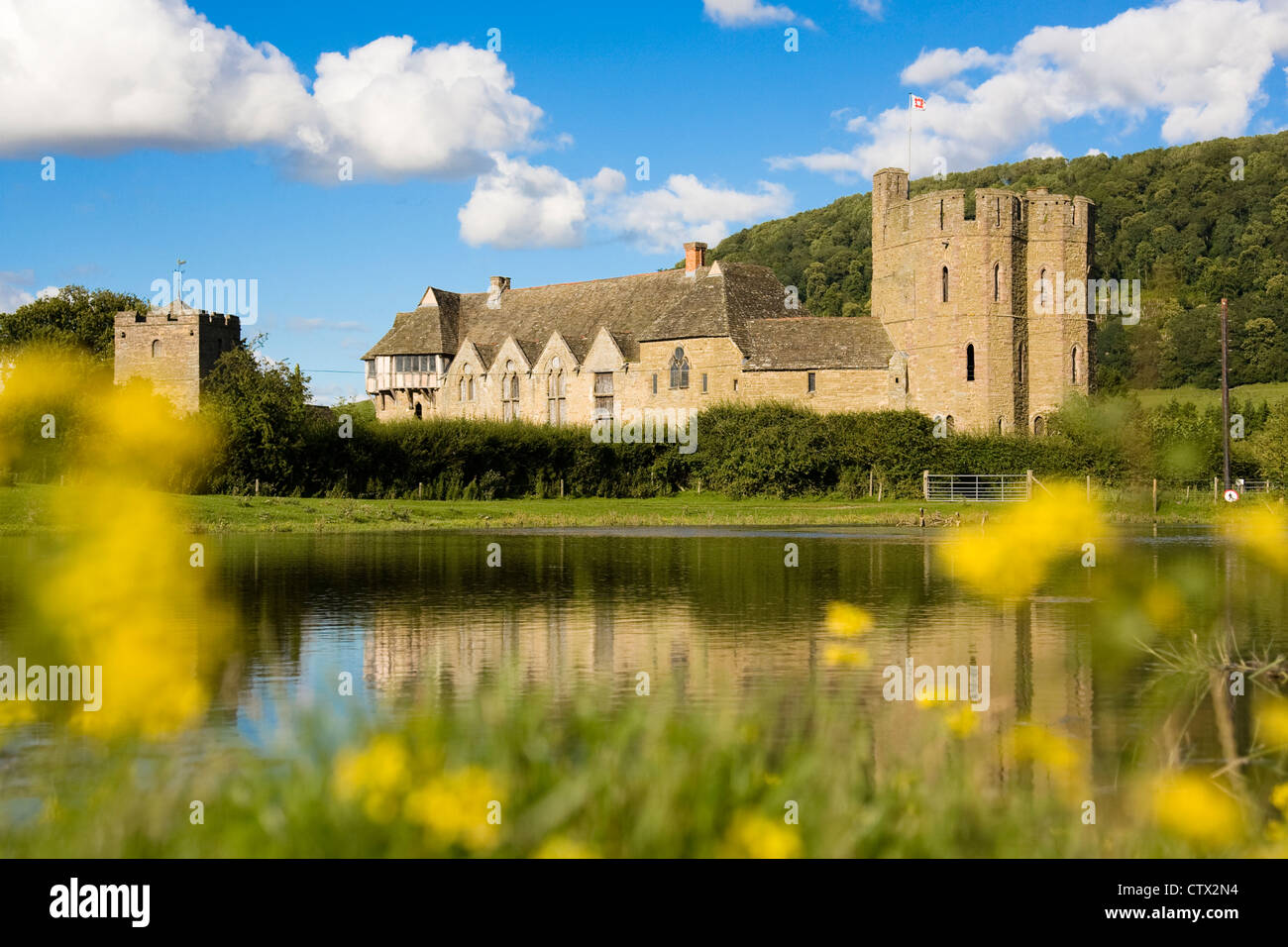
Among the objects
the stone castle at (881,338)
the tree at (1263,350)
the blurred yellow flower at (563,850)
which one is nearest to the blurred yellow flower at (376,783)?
the blurred yellow flower at (563,850)

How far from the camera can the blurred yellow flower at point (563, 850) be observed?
Answer: 6.55 meters

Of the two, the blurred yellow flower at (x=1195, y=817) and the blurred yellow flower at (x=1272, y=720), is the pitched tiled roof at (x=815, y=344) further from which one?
the blurred yellow flower at (x=1195, y=817)

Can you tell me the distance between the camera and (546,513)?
55.3 m

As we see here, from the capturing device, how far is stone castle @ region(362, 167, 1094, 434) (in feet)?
230

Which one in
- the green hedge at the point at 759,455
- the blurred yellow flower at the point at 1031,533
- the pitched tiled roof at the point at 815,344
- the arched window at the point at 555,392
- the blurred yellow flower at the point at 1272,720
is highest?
the pitched tiled roof at the point at 815,344

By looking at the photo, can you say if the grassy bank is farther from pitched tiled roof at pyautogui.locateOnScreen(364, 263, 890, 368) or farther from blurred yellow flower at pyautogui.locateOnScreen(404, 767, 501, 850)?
blurred yellow flower at pyautogui.locateOnScreen(404, 767, 501, 850)

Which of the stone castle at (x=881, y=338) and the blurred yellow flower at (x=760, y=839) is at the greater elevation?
the stone castle at (x=881, y=338)

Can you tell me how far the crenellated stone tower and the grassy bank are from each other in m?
12.1

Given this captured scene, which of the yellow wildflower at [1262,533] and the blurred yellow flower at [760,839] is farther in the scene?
the yellow wildflower at [1262,533]

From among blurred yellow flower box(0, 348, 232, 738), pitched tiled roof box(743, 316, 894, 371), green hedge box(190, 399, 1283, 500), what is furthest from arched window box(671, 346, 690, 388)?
blurred yellow flower box(0, 348, 232, 738)

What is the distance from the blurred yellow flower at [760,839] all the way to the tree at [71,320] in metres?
92.4

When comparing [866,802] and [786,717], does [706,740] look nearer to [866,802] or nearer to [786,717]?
[866,802]

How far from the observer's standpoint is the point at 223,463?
181 ft

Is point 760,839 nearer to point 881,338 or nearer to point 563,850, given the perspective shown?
point 563,850
